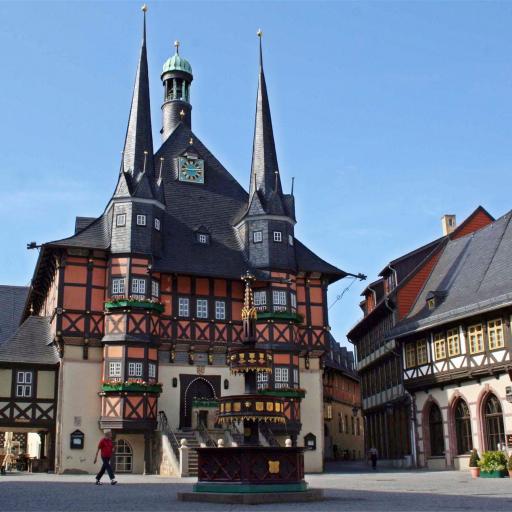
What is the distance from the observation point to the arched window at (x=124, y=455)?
40062 mm

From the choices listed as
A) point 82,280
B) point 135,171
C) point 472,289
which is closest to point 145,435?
point 82,280

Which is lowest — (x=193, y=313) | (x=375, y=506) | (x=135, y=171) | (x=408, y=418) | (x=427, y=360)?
(x=375, y=506)

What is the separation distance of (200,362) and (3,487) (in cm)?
1848

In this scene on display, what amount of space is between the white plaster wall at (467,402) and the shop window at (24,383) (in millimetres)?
19797

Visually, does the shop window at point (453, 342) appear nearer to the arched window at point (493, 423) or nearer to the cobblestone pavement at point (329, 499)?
the arched window at point (493, 423)

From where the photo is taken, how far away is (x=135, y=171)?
42938 millimetres

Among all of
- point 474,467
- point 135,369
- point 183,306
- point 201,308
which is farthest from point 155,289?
point 474,467

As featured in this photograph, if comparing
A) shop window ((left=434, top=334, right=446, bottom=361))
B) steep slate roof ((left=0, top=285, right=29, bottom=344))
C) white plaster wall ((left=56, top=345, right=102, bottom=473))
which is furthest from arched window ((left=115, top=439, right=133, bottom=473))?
steep slate roof ((left=0, top=285, right=29, bottom=344))

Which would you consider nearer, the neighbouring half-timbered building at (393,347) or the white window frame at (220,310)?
the white window frame at (220,310)

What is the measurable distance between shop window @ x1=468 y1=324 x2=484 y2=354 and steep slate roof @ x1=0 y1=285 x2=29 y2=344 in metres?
34.7

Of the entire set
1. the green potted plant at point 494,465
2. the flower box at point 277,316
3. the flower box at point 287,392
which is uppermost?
the flower box at point 277,316

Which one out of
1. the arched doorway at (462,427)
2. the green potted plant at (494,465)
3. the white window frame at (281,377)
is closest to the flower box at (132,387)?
the white window frame at (281,377)

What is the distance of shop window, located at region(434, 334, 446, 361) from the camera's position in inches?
1555

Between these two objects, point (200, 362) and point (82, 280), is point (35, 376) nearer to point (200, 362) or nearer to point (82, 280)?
point (82, 280)
